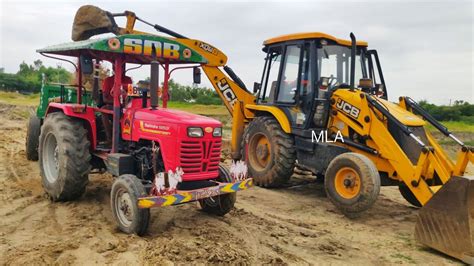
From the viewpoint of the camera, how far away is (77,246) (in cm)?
441

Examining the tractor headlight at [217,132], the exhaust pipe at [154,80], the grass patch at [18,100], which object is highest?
the exhaust pipe at [154,80]

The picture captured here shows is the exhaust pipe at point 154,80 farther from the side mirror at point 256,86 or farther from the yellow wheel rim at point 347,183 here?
the side mirror at point 256,86

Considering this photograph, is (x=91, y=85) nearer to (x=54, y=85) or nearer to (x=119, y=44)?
(x=119, y=44)

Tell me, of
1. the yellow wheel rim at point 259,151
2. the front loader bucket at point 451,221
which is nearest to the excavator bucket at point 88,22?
the yellow wheel rim at point 259,151

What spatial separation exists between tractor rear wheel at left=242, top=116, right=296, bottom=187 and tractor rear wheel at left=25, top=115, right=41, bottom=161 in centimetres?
431

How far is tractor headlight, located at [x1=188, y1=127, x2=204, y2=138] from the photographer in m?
5.09

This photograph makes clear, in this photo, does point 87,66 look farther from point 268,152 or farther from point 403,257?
point 403,257

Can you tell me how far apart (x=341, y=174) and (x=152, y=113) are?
2852mm

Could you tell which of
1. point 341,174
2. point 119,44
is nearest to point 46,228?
point 119,44

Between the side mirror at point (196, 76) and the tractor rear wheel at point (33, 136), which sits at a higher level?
the side mirror at point (196, 76)

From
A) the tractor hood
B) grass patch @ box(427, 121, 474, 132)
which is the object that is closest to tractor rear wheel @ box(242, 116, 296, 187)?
the tractor hood

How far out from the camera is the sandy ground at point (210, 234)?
4285 mm

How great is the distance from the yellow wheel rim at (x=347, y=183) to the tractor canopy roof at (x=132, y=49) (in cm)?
256

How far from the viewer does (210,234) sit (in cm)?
499
